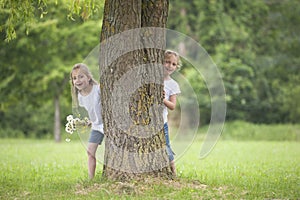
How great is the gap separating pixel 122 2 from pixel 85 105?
5.81 ft

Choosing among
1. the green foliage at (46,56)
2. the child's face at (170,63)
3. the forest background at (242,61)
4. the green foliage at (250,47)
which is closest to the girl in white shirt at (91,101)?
the child's face at (170,63)

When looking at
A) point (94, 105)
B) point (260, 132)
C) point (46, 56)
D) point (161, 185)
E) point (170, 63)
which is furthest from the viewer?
point (260, 132)

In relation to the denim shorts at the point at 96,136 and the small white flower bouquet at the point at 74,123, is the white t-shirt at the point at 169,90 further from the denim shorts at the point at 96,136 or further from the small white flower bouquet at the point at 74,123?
the small white flower bouquet at the point at 74,123

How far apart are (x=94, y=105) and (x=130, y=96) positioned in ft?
3.15

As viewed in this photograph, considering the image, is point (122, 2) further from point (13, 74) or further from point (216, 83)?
point (216, 83)

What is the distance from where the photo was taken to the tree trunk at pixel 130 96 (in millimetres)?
6895

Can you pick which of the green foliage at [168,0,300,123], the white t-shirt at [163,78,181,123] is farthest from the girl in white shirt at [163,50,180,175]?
the green foliage at [168,0,300,123]

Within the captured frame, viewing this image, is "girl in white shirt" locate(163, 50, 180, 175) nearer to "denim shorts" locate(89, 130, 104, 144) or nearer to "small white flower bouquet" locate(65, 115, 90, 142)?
"denim shorts" locate(89, 130, 104, 144)

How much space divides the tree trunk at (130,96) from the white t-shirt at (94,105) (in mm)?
610

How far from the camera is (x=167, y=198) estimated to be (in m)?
6.25

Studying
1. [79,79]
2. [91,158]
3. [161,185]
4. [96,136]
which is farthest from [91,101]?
[161,185]

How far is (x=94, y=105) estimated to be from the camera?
7.71 meters

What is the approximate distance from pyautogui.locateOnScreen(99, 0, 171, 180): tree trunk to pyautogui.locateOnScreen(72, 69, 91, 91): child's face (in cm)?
80

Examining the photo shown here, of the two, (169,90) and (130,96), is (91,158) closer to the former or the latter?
(130,96)
